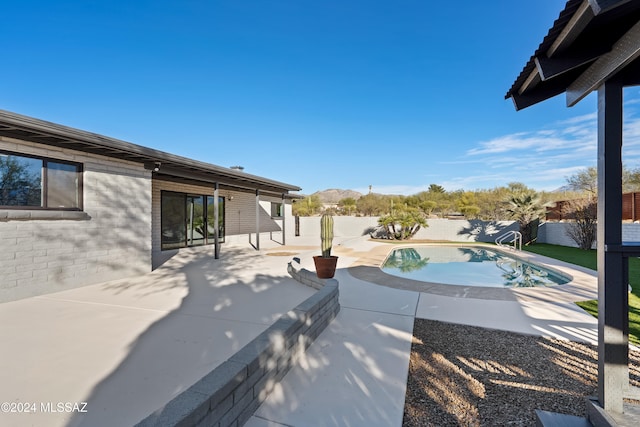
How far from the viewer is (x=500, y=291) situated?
649 cm

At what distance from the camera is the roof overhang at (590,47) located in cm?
177

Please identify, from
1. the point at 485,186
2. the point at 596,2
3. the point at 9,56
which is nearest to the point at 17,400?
the point at 596,2

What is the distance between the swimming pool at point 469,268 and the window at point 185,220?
7824mm

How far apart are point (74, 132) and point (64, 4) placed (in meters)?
6.36

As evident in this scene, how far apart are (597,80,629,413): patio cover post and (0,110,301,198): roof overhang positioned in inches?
299

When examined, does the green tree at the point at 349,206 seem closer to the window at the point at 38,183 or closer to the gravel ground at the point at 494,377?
the window at the point at 38,183

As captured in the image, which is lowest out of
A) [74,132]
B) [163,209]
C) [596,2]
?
[163,209]

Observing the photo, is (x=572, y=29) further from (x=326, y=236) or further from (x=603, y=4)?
(x=326, y=236)

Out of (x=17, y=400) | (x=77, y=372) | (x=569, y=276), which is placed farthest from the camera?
→ (x=569, y=276)

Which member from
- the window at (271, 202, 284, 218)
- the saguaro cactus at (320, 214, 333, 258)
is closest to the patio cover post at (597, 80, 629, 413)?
the saguaro cactus at (320, 214, 333, 258)

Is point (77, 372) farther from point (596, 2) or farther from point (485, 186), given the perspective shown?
point (485, 186)

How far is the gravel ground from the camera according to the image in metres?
2.54

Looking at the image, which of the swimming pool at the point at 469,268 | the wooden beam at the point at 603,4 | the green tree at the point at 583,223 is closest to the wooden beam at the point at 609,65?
the wooden beam at the point at 603,4

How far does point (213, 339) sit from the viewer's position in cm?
382
